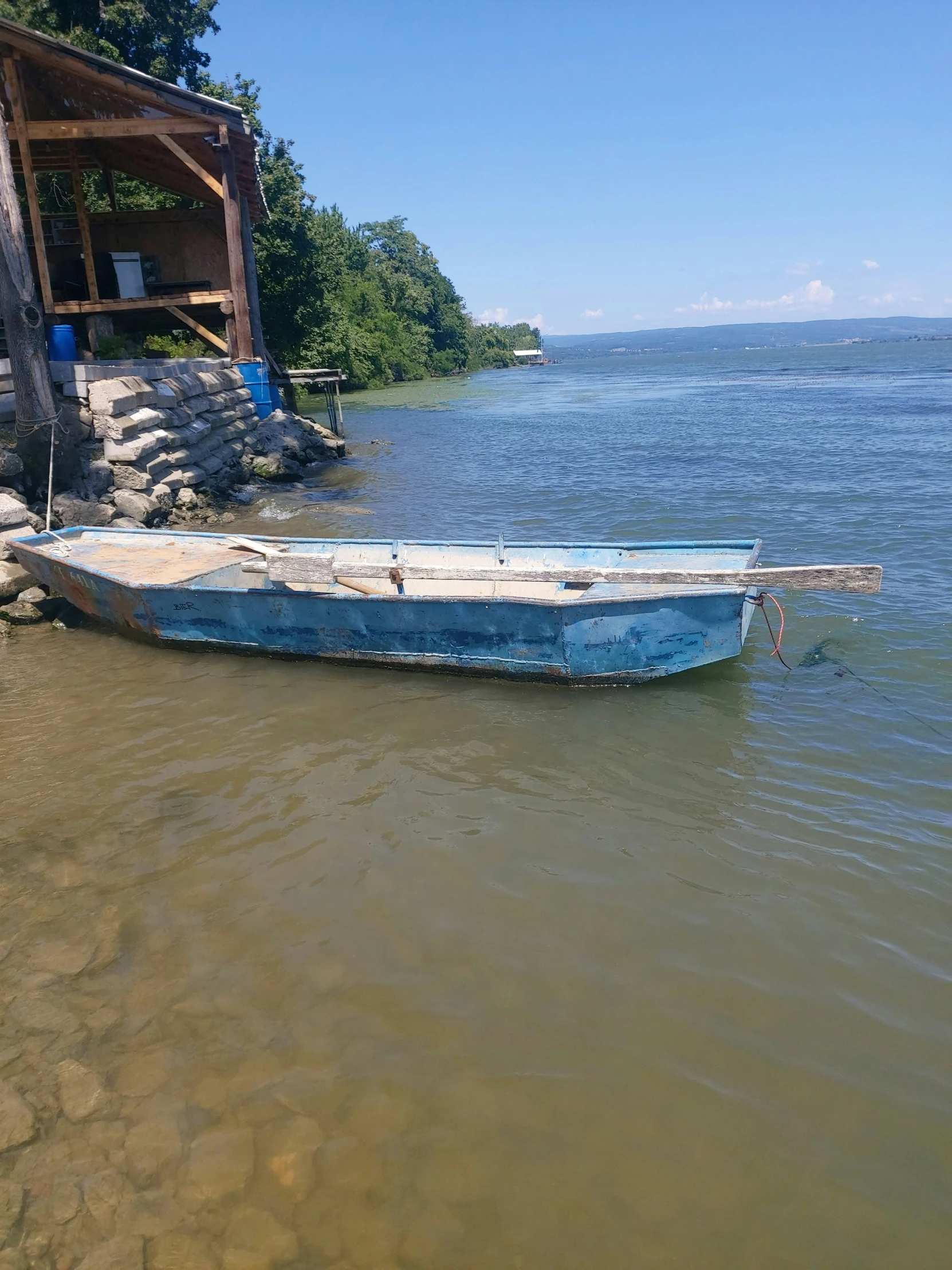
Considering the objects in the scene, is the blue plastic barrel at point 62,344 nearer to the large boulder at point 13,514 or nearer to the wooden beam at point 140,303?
the large boulder at point 13,514

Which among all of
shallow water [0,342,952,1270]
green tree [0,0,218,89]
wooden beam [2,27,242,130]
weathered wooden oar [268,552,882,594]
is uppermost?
green tree [0,0,218,89]

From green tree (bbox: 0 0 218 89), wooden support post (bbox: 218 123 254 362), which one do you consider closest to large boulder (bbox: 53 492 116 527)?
wooden support post (bbox: 218 123 254 362)

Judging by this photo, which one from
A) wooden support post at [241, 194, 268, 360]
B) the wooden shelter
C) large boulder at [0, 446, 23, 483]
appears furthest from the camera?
wooden support post at [241, 194, 268, 360]

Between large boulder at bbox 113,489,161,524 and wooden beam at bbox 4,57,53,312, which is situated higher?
wooden beam at bbox 4,57,53,312

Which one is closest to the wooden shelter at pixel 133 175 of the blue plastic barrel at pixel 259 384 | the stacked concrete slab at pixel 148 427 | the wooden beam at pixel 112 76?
the wooden beam at pixel 112 76

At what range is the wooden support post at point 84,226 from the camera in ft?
51.1

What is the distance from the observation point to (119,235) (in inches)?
716

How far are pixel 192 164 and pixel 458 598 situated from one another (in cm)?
1191

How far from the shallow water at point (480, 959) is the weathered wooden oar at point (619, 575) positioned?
93cm

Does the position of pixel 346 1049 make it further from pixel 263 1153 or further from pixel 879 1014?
pixel 879 1014

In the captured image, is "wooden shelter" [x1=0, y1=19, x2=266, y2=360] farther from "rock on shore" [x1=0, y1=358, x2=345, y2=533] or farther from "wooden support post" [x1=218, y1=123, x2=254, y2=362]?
"rock on shore" [x1=0, y1=358, x2=345, y2=533]

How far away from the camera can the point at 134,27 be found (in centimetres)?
2241

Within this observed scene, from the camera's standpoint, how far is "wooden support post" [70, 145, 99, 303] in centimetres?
1559

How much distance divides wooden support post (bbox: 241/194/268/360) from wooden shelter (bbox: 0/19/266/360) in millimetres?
40
